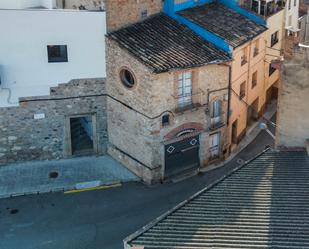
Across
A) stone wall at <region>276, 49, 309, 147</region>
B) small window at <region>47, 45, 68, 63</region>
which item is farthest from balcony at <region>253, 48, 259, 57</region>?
small window at <region>47, 45, 68, 63</region>

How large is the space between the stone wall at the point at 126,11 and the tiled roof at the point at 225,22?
7.92ft

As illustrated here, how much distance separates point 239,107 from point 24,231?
16.8 meters

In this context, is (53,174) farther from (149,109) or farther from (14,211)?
(149,109)

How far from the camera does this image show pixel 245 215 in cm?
2241

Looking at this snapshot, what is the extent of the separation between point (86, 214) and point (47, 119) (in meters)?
6.86

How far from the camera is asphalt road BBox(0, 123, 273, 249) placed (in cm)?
2997

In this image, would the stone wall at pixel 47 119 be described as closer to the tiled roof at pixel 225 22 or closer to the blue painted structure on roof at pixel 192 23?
the blue painted structure on roof at pixel 192 23

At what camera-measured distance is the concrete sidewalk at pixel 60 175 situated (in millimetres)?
34125

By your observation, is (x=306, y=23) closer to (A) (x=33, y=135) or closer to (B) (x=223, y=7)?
(B) (x=223, y=7)

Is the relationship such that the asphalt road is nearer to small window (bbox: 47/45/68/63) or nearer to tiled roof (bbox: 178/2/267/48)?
small window (bbox: 47/45/68/63)

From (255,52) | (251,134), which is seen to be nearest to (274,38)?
(255,52)

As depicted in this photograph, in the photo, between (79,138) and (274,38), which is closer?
(79,138)

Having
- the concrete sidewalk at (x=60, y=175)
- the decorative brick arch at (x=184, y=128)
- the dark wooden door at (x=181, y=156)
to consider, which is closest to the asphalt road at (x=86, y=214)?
the concrete sidewalk at (x=60, y=175)

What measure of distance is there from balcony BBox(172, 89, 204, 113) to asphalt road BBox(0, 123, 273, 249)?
469cm
